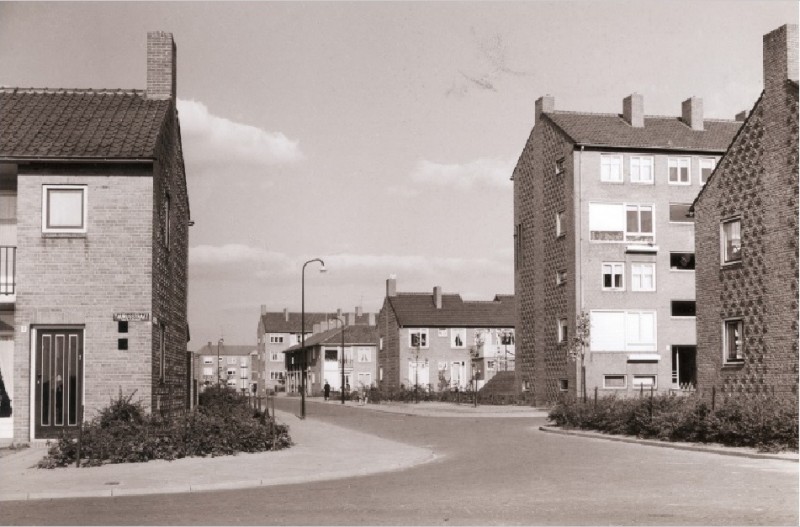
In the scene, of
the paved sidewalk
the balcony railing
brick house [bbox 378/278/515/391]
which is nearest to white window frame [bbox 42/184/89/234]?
the balcony railing

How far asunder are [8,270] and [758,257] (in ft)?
65.8

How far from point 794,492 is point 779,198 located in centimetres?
1572

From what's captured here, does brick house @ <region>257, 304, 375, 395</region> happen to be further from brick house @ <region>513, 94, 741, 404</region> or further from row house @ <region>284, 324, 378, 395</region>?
brick house @ <region>513, 94, 741, 404</region>

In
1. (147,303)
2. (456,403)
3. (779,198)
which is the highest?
(779,198)

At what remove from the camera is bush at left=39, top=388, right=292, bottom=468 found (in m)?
17.2

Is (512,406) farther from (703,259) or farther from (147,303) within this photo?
(147,303)

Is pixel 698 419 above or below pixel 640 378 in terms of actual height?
above

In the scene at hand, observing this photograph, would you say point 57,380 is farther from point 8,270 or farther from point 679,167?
point 679,167

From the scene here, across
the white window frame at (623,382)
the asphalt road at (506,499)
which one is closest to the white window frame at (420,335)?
the white window frame at (623,382)

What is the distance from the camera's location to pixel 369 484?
14359 mm

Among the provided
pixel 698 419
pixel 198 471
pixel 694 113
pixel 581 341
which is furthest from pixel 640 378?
pixel 198 471

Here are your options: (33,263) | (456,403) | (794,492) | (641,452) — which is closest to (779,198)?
(641,452)

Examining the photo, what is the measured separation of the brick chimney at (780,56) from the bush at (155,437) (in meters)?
17.1

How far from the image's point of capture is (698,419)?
2211cm
